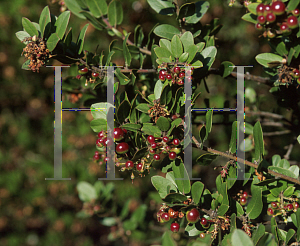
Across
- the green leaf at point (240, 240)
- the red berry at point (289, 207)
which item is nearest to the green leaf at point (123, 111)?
the green leaf at point (240, 240)

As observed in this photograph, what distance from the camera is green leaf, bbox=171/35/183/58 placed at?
771mm

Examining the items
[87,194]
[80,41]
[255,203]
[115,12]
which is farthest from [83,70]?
[87,194]

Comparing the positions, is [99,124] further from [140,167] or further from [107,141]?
[140,167]

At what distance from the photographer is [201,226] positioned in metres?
0.79

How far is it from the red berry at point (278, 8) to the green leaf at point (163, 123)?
14.3 inches

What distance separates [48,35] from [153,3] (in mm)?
364

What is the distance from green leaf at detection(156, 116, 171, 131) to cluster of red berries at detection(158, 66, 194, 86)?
0.13 meters

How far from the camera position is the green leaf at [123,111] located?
29.1 inches

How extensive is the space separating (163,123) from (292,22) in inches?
15.1

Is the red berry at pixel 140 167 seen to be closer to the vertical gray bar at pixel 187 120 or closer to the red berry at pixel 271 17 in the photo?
the vertical gray bar at pixel 187 120

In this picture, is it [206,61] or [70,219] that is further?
[70,219]

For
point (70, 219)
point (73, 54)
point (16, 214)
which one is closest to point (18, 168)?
point (16, 214)

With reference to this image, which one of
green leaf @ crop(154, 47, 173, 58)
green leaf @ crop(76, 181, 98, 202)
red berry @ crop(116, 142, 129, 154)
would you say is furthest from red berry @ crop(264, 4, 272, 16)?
green leaf @ crop(76, 181, 98, 202)

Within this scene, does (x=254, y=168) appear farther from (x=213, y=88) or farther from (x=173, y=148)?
(x=213, y=88)
